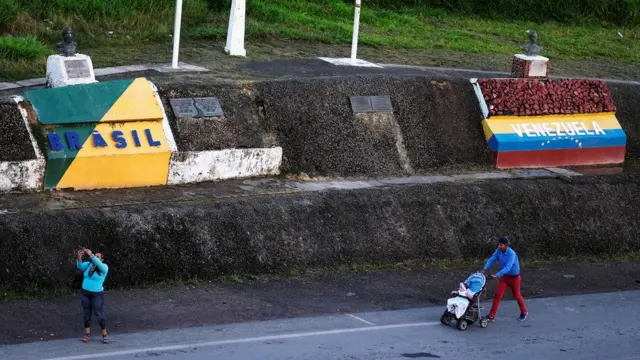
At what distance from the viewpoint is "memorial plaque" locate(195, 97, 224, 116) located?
2125 cm

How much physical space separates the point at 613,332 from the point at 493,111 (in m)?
8.04

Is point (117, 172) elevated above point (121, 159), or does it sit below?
below

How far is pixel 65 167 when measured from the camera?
18828 millimetres

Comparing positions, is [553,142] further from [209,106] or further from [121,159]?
[121,159]

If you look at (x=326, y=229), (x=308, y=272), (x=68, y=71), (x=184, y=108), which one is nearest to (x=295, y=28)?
(x=184, y=108)

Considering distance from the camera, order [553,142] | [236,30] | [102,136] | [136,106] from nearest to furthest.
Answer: [102,136] < [136,106] < [553,142] < [236,30]

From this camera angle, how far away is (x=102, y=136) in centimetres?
1931

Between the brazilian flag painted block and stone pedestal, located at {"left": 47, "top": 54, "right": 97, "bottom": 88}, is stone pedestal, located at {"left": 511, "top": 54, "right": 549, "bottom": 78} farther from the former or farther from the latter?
stone pedestal, located at {"left": 47, "top": 54, "right": 97, "bottom": 88}

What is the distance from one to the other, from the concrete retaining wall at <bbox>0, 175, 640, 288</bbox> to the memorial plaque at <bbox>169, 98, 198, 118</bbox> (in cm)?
234

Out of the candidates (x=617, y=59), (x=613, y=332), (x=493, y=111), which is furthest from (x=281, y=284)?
(x=617, y=59)

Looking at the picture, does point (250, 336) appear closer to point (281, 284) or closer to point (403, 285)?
point (281, 284)

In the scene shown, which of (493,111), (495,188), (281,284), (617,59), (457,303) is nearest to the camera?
(457,303)

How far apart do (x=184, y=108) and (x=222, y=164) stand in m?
1.29

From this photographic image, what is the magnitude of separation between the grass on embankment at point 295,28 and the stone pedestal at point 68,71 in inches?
84.2
